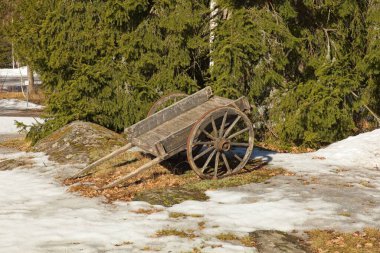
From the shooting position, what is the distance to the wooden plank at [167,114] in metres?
8.50

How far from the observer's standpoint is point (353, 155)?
1007 centimetres

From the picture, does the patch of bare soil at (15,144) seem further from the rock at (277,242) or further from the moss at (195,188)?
the rock at (277,242)

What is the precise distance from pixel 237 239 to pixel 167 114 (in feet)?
13.3

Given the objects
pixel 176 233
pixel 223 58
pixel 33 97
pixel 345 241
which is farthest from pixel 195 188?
pixel 33 97

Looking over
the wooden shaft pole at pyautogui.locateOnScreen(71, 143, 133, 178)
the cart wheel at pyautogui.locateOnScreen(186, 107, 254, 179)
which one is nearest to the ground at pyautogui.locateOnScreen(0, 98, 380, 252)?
the wooden shaft pole at pyautogui.locateOnScreen(71, 143, 133, 178)

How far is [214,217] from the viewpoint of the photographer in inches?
253

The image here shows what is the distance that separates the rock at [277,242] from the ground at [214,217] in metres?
0.01

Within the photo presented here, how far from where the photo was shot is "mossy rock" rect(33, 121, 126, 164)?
1041 cm

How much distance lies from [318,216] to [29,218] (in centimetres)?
439

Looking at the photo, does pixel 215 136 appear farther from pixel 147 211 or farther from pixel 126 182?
pixel 147 211

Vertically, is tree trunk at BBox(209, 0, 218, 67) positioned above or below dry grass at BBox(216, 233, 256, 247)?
above

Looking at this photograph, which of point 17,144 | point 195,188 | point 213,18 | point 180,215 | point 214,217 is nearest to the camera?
point 214,217

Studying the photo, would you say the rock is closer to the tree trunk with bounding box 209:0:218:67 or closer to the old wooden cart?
the old wooden cart

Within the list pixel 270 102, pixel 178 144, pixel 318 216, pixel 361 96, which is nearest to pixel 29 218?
pixel 178 144
